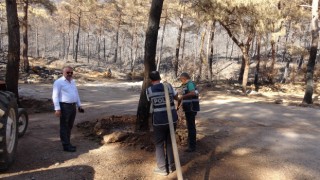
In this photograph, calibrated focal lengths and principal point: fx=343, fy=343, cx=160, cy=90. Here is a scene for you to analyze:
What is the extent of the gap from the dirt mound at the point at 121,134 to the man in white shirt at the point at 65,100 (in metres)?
0.98

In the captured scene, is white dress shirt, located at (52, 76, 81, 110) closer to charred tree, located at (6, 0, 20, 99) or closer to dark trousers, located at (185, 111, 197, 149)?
dark trousers, located at (185, 111, 197, 149)

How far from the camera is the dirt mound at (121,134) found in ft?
23.2

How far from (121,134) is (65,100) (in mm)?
1463

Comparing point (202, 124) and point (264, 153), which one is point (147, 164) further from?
point (202, 124)

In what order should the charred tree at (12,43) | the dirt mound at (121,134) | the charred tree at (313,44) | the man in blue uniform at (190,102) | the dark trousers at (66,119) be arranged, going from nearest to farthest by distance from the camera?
the dark trousers at (66,119), the man in blue uniform at (190,102), the dirt mound at (121,134), the charred tree at (12,43), the charred tree at (313,44)

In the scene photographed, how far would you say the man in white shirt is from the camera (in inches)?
249

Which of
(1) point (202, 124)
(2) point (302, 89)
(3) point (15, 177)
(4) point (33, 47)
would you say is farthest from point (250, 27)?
(4) point (33, 47)

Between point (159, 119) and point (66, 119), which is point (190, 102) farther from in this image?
point (66, 119)

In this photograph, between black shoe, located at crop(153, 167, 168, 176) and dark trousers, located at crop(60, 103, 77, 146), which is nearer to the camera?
black shoe, located at crop(153, 167, 168, 176)

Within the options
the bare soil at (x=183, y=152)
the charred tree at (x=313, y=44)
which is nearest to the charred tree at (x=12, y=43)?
the bare soil at (x=183, y=152)

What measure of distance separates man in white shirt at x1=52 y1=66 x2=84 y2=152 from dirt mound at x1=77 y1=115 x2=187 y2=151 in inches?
38.5

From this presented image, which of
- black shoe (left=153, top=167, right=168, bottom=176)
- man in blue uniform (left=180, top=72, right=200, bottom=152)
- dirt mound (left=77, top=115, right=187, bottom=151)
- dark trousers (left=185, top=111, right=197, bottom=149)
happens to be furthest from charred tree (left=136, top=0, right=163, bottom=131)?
black shoe (left=153, top=167, right=168, bottom=176)

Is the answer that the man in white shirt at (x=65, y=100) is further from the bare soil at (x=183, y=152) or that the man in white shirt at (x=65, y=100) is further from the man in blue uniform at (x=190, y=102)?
the man in blue uniform at (x=190, y=102)

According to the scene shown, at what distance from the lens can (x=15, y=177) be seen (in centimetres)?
513
